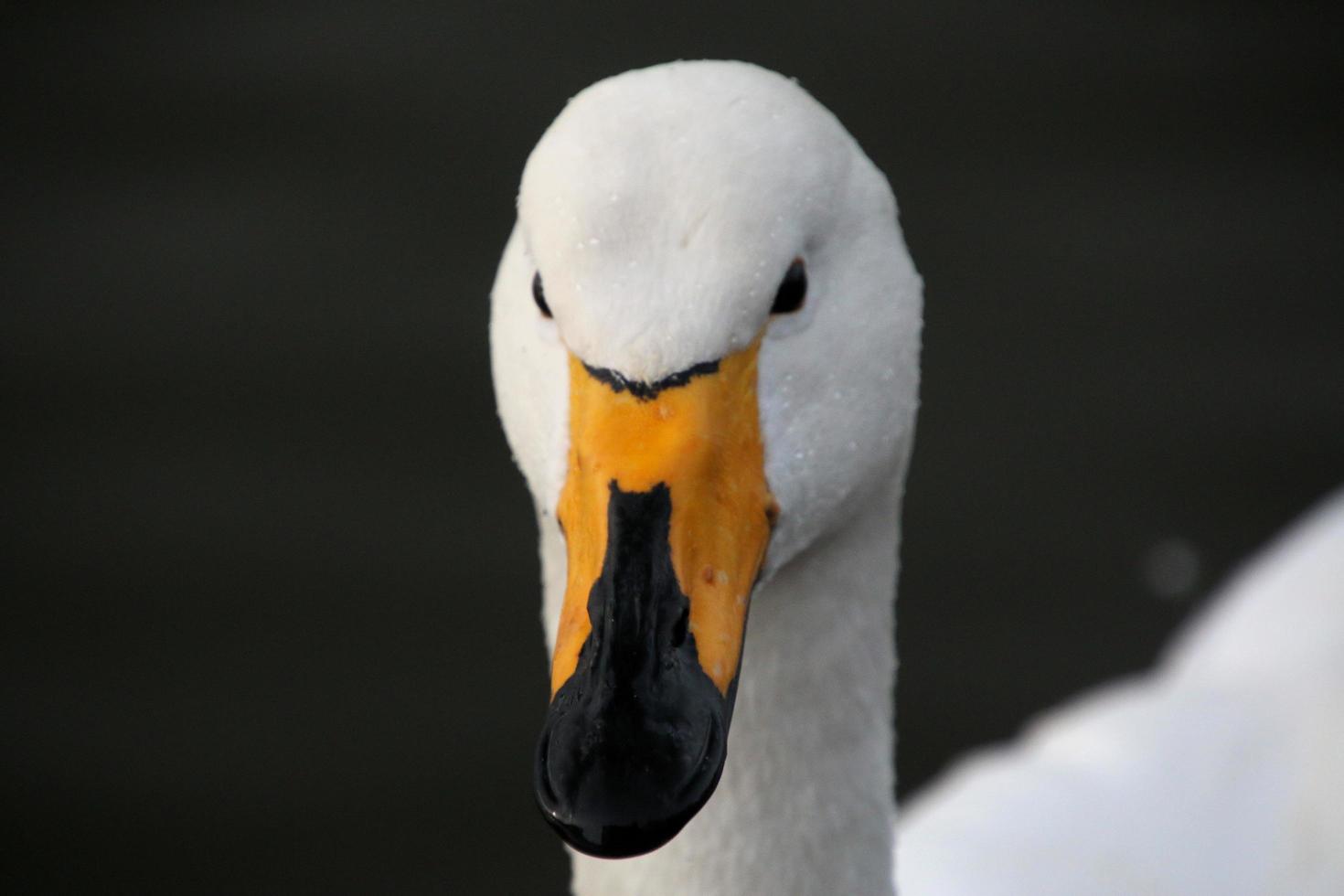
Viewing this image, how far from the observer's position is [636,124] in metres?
2.27

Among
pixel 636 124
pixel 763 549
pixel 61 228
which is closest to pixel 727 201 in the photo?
pixel 636 124

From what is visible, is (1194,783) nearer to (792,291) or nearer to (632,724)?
(792,291)

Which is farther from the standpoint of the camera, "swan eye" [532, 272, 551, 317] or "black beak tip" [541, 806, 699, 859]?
"swan eye" [532, 272, 551, 317]

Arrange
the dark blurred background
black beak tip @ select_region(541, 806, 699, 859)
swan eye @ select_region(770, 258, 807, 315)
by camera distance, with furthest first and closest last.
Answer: the dark blurred background, swan eye @ select_region(770, 258, 807, 315), black beak tip @ select_region(541, 806, 699, 859)

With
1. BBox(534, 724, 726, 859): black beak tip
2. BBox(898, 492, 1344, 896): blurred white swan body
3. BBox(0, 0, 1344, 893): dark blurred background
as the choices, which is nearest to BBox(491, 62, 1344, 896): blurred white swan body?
BBox(534, 724, 726, 859): black beak tip

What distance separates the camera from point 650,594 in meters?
2.10

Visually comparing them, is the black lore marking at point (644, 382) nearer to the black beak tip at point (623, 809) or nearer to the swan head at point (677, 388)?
the swan head at point (677, 388)

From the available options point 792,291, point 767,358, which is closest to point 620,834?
point 767,358

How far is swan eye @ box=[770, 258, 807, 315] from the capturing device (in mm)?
2303

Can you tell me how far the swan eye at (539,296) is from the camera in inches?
92.3

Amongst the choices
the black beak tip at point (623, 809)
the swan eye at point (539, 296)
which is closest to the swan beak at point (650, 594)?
the black beak tip at point (623, 809)

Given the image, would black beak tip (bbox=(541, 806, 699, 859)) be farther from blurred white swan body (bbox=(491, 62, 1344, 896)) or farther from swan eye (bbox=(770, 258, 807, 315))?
swan eye (bbox=(770, 258, 807, 315))

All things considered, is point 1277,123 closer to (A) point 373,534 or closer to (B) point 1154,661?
(B) point 1154,661

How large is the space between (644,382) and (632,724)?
0.44 meters
